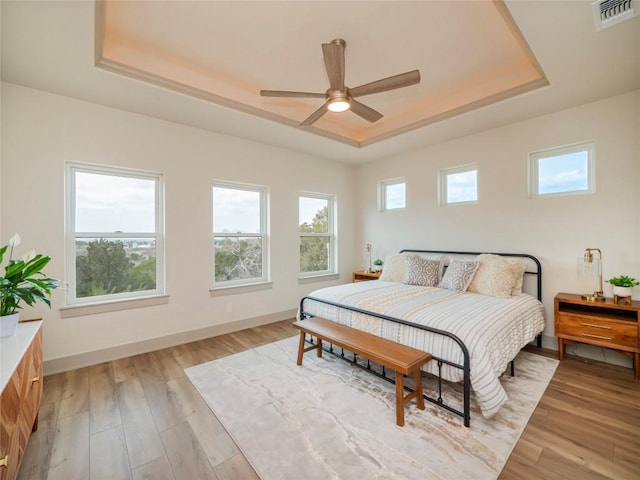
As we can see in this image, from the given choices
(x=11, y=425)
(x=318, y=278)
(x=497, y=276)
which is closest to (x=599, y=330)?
(x=497, y=276)

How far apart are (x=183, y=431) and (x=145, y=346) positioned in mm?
1697

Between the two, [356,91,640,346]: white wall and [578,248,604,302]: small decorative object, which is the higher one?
[356,91,640,346]: white wall

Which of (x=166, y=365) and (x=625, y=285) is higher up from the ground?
(x=625, y=285)

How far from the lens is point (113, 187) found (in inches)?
127

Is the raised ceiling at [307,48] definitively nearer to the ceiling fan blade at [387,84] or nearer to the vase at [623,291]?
the ceiling fan blade at [387,84]

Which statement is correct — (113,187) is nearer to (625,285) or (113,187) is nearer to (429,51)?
(429,51)

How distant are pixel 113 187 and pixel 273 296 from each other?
8.27 ft

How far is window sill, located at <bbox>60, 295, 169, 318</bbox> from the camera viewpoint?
9.43 ft

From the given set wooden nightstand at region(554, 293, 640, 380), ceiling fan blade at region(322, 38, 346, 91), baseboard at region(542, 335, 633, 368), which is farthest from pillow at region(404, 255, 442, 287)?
ceiling fan blade at region(322, 38, 346, 91)

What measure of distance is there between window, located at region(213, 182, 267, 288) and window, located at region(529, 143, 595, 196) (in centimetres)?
368

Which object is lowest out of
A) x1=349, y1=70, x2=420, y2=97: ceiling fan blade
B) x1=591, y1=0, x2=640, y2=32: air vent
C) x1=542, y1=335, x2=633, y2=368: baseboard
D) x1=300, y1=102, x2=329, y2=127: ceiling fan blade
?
x1=542, y1=335, x2=633, y2=368: baseboard

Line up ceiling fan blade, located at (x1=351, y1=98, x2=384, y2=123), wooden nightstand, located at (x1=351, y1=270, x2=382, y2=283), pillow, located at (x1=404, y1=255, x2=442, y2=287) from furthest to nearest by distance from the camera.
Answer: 1. wooden nightstand, located at (x1=351, y1=270, x2=382, y2=283)
2. pillow, located at (x1=404, y1=255, x2=442, y2=287)
3. ceiling fan blade, located at (x1=351, y1=98, x2=384, y2=123)

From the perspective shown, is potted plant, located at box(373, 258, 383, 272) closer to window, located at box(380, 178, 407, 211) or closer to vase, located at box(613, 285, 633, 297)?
window, located at box(380, 178, 407, 211)

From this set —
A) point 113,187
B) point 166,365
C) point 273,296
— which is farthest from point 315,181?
point 166,365
